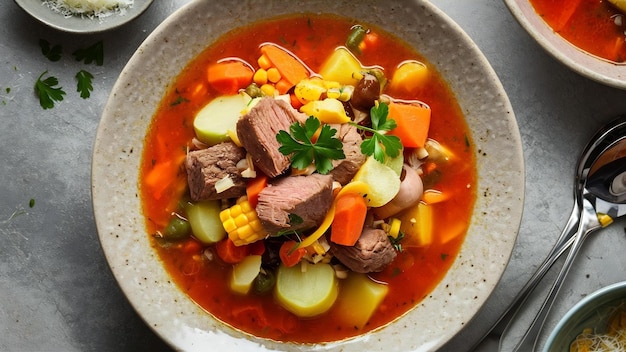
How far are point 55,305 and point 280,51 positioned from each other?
79.3 inches

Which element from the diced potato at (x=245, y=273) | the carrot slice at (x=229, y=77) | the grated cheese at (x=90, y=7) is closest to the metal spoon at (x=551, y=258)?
the diced potato at (x=245, y=273)

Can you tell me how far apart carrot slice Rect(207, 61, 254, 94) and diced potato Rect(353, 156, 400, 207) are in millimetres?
848

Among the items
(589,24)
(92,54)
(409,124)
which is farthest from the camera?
(589,24)

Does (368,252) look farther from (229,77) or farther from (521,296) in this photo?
(229,77)

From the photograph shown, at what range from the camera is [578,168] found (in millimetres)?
4375

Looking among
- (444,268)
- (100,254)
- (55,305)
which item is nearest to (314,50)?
(444,268)

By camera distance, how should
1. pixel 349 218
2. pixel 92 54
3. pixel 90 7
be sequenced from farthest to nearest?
pixel 92 54
pixel 90 7
pixel 349 218

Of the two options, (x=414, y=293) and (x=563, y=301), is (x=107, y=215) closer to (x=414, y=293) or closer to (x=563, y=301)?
(x=414, y=293)

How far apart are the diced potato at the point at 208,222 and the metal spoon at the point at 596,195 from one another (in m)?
1.93

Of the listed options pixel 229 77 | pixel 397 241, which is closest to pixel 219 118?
pixel 229 77

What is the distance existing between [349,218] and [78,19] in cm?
202

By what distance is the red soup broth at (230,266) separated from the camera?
404 cm

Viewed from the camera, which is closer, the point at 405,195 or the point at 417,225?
the point at 405,195

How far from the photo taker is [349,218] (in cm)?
374
